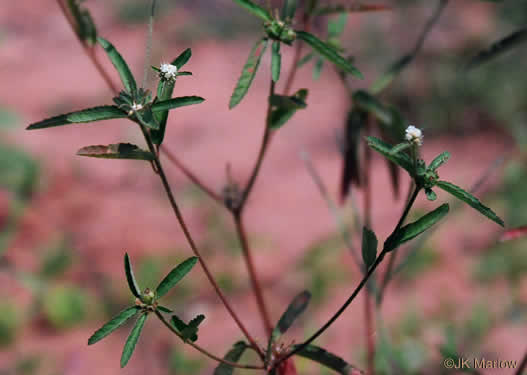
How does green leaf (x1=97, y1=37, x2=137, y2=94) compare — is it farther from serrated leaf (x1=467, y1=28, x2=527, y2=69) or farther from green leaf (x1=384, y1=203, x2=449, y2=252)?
serrated leaf (x1=467, y1=28, x2=527, y2=69)

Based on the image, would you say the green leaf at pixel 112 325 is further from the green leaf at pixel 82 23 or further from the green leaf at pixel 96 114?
the green leaf at pixel 82 23

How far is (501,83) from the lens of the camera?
432cm

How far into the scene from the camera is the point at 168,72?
3.03 feet

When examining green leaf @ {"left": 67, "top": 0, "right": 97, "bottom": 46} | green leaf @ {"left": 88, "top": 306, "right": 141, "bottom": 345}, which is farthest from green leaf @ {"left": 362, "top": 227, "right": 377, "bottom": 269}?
green leaf @ {"left": 67, "top": 0, "right": 97, "bottom": 46}

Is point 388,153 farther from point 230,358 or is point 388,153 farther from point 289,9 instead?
point 230,358

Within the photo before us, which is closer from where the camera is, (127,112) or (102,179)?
(127,112)

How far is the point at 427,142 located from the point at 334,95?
1251mm

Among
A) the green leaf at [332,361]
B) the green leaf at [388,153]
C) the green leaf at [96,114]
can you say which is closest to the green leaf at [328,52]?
the green leaf at [388,153]

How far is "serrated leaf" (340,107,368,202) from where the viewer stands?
59.1 inches

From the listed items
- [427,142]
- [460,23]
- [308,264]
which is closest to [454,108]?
[427,142]

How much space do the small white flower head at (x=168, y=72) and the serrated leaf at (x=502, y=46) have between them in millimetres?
770

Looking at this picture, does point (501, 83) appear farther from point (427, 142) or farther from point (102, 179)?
point (102, 179)

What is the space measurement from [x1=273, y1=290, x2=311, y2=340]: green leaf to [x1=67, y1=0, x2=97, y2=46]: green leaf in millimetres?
733

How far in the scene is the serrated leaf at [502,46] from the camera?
1.32 m
